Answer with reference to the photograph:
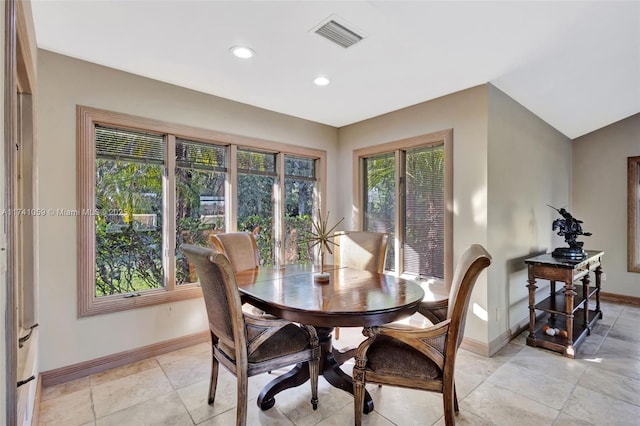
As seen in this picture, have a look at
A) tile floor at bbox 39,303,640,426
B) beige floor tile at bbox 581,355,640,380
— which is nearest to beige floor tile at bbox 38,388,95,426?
tile floor at bbox 39,303,640,426

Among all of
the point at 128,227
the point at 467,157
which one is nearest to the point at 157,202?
the point at 128,227

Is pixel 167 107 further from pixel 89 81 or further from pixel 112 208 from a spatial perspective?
pixel 112 208

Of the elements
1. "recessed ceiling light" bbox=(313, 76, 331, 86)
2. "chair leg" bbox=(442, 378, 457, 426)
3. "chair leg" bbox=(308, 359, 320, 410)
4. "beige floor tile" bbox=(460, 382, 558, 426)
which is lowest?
"beige floor tile" bbox=(460, 382, 558, 426)

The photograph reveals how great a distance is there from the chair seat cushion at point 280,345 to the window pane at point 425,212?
193cm

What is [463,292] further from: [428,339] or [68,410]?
[68,410]

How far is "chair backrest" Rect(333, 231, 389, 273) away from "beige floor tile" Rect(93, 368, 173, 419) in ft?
6.28

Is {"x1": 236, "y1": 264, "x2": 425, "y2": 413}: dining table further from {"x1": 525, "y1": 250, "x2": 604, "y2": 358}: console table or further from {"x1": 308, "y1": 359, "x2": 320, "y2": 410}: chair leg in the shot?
{"x1": 525, "y1": 250, "x2": 604, "y2": 358}: console table

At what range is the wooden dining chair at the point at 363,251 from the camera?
3.12 metres

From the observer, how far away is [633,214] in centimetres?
443

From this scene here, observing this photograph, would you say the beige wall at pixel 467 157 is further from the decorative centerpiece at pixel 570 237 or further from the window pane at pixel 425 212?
the decorative centerpiece at pixel 570 237

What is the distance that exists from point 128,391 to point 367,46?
10.2 feet

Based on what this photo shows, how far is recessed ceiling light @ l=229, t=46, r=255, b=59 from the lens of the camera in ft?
7.66

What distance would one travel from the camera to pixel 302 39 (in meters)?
2.21

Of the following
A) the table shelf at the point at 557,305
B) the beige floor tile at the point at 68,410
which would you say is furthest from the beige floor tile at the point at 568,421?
the beige floor tile at the point at 68,410
